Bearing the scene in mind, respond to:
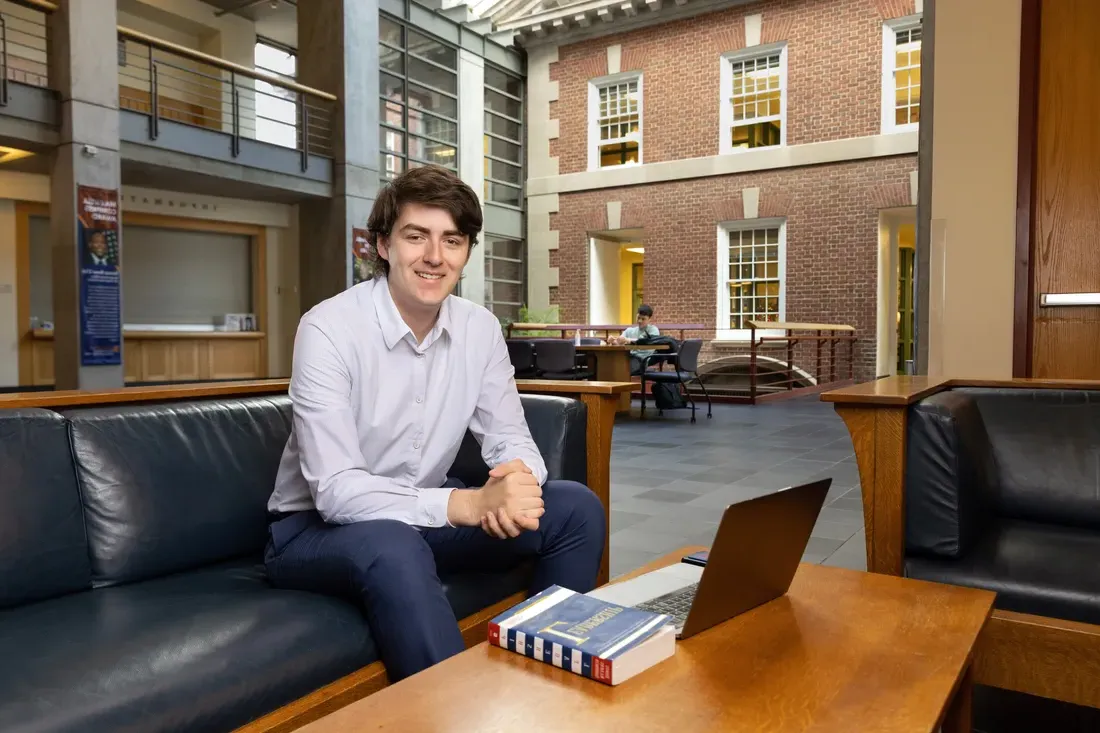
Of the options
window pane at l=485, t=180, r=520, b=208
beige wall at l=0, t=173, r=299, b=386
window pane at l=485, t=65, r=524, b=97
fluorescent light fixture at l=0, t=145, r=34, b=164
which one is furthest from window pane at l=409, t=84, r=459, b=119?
fluorescent light fixture at l=0, t=145, r=34, b=164

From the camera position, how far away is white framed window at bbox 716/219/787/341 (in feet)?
38.7

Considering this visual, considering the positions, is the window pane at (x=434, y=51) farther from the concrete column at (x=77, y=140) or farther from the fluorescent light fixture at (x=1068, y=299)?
the fluorescent light fixture at (x=1068, y=299)

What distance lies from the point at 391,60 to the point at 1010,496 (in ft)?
38.3

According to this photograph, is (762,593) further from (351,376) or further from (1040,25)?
(1040,25)

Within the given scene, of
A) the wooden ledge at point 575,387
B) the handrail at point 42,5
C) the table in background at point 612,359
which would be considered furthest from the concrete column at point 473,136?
the wooden ledge at point 575,387

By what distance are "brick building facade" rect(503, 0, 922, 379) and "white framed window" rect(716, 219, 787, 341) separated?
0.03m

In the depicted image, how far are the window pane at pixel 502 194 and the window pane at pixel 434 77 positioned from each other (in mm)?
1667

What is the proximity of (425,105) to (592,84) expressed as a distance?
2.78m

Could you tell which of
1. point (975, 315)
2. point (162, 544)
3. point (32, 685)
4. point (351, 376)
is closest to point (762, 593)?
point (351, 376)

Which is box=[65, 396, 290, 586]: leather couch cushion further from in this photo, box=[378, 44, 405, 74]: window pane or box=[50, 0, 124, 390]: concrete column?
box=[378, 44, 405, 74]: window pane

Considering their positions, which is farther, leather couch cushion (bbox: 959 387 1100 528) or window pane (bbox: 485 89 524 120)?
window pane (bbox: 485 89 524 120)

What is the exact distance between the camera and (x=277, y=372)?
12.0 metres

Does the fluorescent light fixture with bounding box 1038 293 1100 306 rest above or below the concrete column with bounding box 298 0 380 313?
below

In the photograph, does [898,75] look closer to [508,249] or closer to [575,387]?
[508,249]
